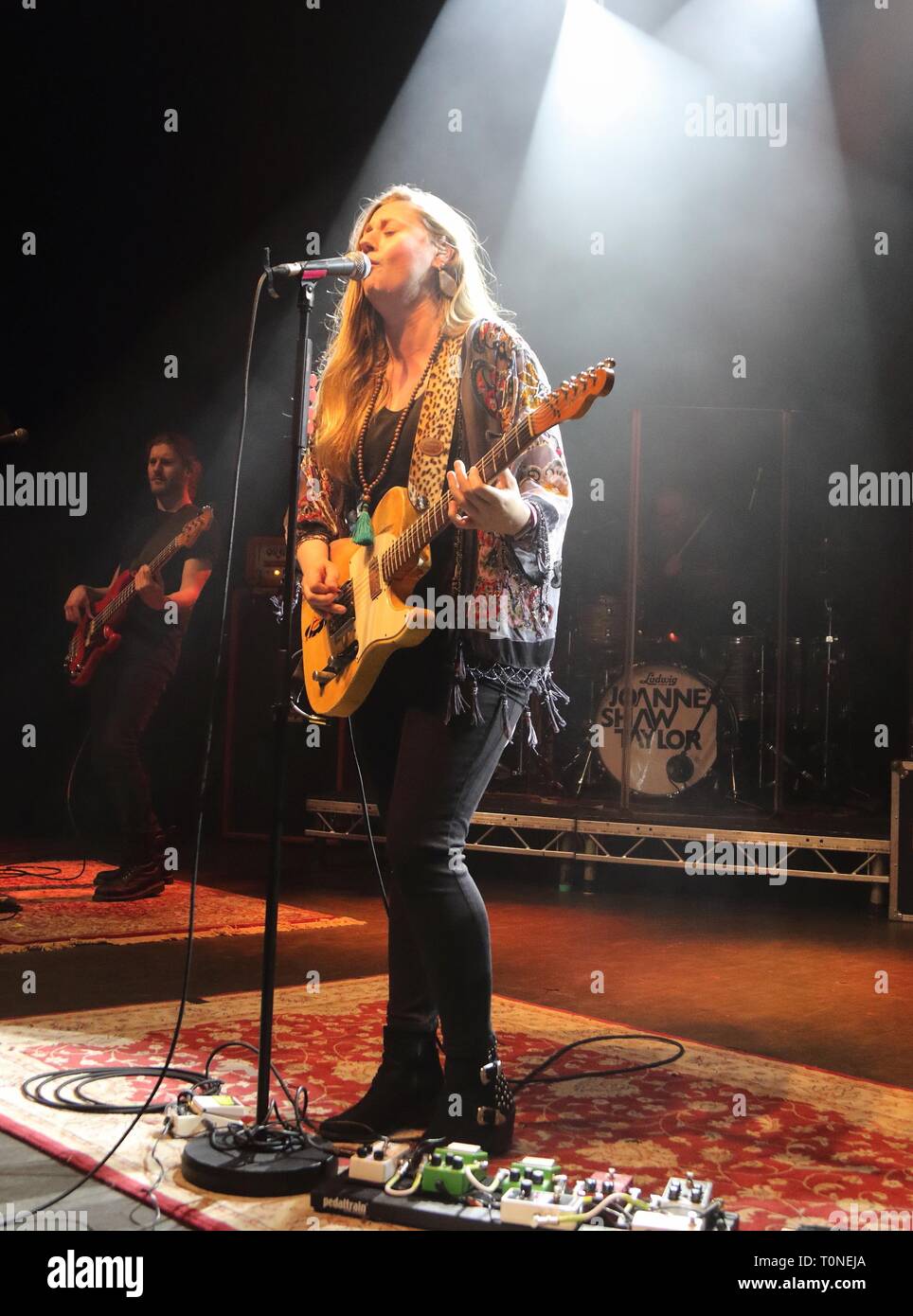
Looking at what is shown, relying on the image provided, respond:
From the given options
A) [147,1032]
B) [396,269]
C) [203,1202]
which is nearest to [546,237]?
[396,269]

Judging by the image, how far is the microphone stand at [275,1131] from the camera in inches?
72.4

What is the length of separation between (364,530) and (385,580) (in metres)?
0.16

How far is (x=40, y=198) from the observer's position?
19.6 ft

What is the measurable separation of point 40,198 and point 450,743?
5.07 meters

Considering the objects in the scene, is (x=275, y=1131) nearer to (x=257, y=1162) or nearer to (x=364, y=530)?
(x=257, y=1162)

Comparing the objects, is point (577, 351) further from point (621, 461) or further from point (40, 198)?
point (40, 198)

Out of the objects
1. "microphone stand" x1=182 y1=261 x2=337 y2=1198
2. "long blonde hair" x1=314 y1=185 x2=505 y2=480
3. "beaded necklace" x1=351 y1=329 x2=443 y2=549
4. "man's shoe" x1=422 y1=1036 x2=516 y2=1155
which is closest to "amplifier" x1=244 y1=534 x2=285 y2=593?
"long blonde hair" x1=314 y1=185 x2=505 y2=480

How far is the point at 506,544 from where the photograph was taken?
2051 mm

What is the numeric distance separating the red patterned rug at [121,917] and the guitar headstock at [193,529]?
1.54m

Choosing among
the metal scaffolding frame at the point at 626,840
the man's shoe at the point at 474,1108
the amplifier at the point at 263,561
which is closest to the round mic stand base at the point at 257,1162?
the man's shoe at the point at 474,1108

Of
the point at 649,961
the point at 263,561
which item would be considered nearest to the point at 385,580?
the point at 649,961

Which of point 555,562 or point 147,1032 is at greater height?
point 555,562

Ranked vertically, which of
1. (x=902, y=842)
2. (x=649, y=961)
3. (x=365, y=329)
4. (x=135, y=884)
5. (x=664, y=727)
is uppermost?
(x=365, y=329)

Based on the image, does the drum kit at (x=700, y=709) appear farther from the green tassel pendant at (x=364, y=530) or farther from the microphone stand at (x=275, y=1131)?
the microphone stand at (x=275, y=1131)
